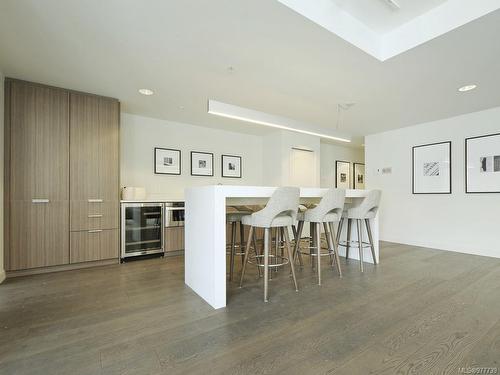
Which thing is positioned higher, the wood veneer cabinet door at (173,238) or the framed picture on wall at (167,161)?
the framed picture on wall at (167,161)

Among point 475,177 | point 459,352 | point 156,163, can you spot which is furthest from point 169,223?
point 475,177

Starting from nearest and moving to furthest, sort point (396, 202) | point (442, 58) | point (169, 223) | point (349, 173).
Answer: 1. point (442, 58)
2. point (169, 223)
3. point (396, 202)
4. point (349, 173)

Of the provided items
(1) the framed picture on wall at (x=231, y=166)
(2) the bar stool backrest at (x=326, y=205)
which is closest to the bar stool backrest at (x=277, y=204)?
(2) the bar stool backrest at (x=326, y=205)

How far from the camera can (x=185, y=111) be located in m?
4.05

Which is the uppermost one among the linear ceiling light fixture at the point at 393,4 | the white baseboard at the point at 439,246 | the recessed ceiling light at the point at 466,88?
the linear ceiling light fixture at the point at 393,4

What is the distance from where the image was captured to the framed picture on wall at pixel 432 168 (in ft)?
14.1

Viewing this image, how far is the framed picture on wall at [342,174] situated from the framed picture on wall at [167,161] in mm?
4168

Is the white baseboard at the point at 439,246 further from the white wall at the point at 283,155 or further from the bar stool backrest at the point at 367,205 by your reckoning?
the bar stool backrest at the point at 367,205

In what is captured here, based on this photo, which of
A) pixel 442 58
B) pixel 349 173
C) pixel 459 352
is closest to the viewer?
pixel 459 352

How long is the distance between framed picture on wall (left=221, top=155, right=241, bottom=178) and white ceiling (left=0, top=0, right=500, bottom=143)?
1.62 meters

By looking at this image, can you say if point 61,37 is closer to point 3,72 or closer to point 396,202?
point 3,72

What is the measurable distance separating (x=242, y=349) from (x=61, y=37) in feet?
9.22

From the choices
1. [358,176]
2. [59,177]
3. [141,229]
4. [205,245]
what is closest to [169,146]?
[141,229]

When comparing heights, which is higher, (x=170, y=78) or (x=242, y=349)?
(x=170, y=78)
